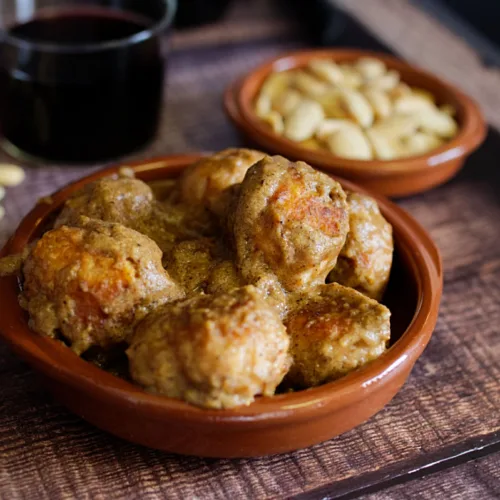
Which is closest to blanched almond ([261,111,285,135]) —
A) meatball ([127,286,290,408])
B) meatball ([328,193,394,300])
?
meatball ([328,193,394,300])

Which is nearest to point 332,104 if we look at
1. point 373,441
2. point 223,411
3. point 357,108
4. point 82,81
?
point 357,108

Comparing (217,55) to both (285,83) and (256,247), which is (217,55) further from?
(256,247)

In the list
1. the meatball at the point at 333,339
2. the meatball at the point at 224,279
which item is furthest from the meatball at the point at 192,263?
the meatball at the point at 333,339

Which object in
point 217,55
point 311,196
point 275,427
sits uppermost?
point 311,196

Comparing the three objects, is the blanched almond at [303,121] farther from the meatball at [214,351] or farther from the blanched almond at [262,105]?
the meatball at [214,351]

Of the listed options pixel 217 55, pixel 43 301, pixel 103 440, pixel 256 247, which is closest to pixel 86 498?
pixel 103 440

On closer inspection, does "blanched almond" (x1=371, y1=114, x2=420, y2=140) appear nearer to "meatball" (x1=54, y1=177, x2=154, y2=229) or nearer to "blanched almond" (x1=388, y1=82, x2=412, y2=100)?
"blanched almond" (x1=388, y1=82, x2=412, y2=100)
